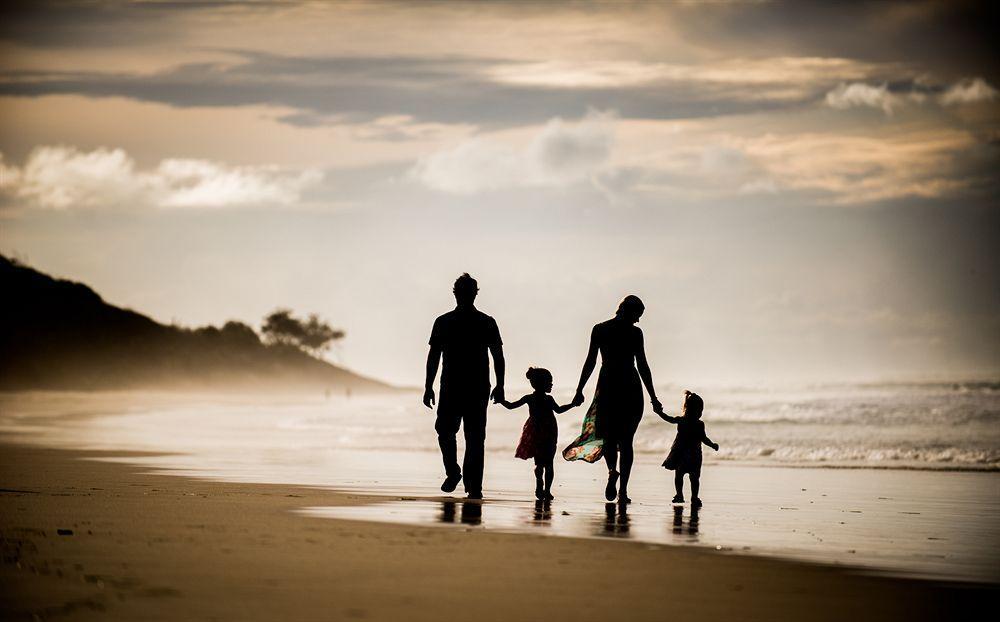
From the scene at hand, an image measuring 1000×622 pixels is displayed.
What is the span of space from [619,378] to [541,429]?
3.19ft

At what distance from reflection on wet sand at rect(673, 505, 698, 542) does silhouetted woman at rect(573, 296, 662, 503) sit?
3.29ft

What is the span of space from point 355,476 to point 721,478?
201 inches

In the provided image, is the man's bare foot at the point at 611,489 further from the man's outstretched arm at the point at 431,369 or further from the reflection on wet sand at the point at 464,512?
the man's outstretched arm at the point at 431,369

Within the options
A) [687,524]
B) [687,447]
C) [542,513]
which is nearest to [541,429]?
[687,447]

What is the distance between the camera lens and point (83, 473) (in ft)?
50.8

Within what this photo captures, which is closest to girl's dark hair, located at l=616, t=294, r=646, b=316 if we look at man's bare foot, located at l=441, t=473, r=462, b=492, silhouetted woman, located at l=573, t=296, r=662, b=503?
silhouetted woman, located at l=573, t=296, r=662, b=503

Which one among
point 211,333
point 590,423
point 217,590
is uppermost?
point 211,333

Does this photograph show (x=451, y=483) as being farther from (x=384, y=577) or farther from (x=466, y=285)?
(x=384, y=577)

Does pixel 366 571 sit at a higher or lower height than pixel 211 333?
lower

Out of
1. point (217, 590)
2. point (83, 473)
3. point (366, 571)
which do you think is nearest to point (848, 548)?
point (366, 571)

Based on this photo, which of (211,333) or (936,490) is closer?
(936,490)

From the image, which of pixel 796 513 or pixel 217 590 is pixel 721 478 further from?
pixel 217 590

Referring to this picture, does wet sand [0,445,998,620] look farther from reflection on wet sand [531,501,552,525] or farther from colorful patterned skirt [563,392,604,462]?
colorful patterned skirt [563,392,604,462]

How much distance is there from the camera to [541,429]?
516 inches
